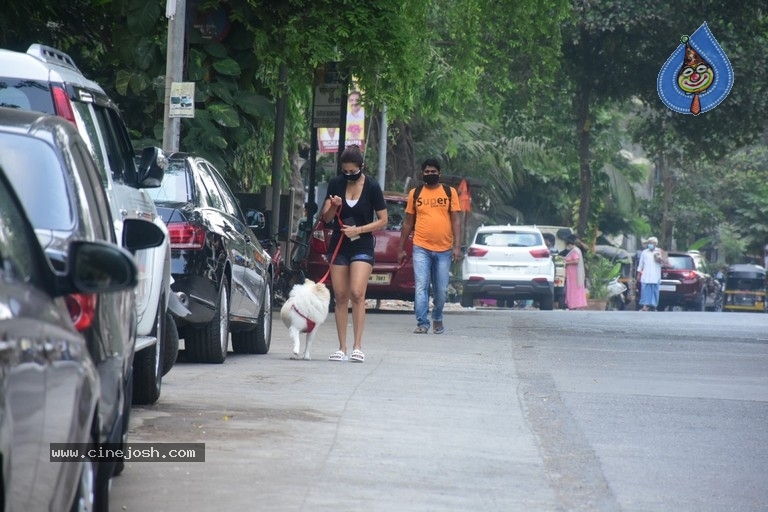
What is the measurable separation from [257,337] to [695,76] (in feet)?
49.1

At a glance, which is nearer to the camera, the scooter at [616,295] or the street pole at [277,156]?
the street pole at [277,156]

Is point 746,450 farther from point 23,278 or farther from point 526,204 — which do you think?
point 526,204

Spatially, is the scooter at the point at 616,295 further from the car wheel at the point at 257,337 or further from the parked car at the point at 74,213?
the parked car at the point at 74,213

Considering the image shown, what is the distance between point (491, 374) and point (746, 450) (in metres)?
3.91

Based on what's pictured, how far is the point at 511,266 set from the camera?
30.5m

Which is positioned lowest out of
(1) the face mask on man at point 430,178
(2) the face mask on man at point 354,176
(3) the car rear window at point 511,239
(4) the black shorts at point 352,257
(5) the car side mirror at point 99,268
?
(3) the car rear window at point 511,239

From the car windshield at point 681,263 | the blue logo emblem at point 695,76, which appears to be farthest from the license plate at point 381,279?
the car windshield at point 681,263

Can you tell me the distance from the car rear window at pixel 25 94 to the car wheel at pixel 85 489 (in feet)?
12.2

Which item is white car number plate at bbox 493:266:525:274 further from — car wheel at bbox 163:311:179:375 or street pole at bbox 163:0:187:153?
car wheel at bbox 163:311:179:375

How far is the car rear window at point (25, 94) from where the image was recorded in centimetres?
800

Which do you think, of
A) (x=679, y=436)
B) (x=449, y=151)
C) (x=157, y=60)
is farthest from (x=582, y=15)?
(x=679, y=436)

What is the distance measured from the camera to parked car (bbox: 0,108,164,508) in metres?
4.93

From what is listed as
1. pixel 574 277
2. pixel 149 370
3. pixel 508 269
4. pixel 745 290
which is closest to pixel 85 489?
pixel 149 370

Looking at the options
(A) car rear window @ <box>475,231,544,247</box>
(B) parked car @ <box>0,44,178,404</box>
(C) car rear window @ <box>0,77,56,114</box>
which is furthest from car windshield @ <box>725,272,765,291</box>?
(C) car rear window @ <box>0,77,56,114</box>
